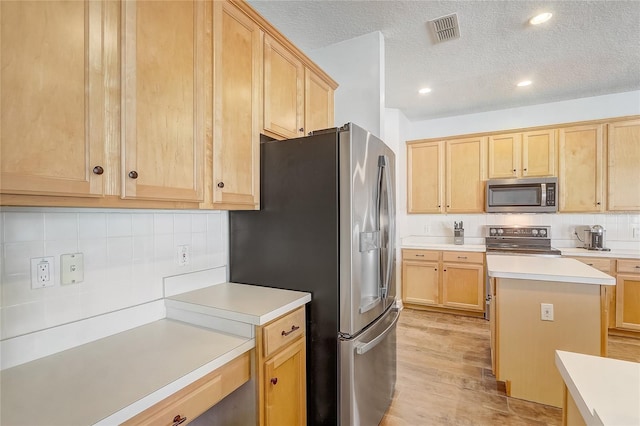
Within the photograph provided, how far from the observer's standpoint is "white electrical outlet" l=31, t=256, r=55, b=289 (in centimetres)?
112

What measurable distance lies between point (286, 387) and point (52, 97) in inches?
56.8

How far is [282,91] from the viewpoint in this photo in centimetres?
195

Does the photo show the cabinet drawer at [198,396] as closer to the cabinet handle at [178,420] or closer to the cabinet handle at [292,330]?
the cabinet handle at [178,420]

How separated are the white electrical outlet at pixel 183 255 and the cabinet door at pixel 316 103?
3.81ft

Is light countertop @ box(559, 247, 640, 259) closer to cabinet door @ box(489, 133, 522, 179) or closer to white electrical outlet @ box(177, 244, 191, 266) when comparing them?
cabinet door @ box(489, 133, 522, 179)

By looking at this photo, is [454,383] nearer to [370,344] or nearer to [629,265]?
[370,344]

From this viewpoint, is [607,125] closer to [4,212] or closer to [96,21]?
[96,21]

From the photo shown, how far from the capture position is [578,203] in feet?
11.9

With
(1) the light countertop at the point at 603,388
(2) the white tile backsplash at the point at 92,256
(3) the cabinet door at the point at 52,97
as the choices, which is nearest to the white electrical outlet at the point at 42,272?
(2) the white tile backsplash at the point at 92,256

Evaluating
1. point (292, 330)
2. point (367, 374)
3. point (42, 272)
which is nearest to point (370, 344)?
point (367, 374)

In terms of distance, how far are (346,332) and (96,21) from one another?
5.32 ft

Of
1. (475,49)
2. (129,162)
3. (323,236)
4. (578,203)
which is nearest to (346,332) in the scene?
(323,236)

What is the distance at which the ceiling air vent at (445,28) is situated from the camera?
7.34 feet

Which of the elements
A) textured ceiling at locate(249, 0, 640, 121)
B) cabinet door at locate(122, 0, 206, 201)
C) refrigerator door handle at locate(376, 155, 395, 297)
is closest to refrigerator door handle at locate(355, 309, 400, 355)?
refrigerator door handle at locate(376, 155, 395, 297)
